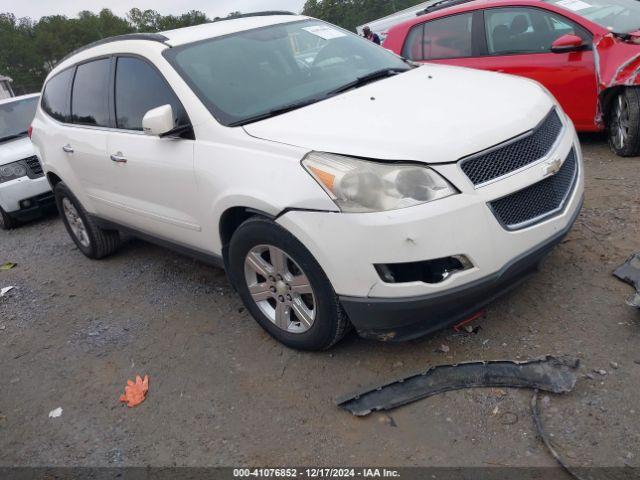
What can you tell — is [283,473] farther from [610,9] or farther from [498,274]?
[610,9]

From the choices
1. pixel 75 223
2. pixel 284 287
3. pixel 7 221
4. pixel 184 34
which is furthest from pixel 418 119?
pixel 7 221

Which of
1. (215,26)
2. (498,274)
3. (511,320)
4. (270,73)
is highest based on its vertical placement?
(215,26)

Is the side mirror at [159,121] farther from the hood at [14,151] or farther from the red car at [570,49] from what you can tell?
the hood at [14,151]

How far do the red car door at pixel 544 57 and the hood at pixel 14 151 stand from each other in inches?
217

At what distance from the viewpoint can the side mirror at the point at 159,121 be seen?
3150mm

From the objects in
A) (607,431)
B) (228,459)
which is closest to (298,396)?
(228,459)

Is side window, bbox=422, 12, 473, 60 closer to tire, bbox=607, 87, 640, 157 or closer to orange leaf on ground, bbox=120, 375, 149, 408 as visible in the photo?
tire, bbox=607, 87, 640, 157

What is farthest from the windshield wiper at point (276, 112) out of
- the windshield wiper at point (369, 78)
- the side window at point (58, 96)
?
the side window at point (58, 96)

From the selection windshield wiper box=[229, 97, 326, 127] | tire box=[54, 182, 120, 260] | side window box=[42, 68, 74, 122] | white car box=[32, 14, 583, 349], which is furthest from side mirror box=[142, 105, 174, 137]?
tire box=[54, 182, 120, 260]

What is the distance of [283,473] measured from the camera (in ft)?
8.07

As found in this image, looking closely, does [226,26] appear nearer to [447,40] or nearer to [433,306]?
[433,306]

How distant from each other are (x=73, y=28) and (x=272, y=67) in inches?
3354

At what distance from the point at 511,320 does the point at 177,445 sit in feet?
6.14

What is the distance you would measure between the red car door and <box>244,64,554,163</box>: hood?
2295 millimetres
